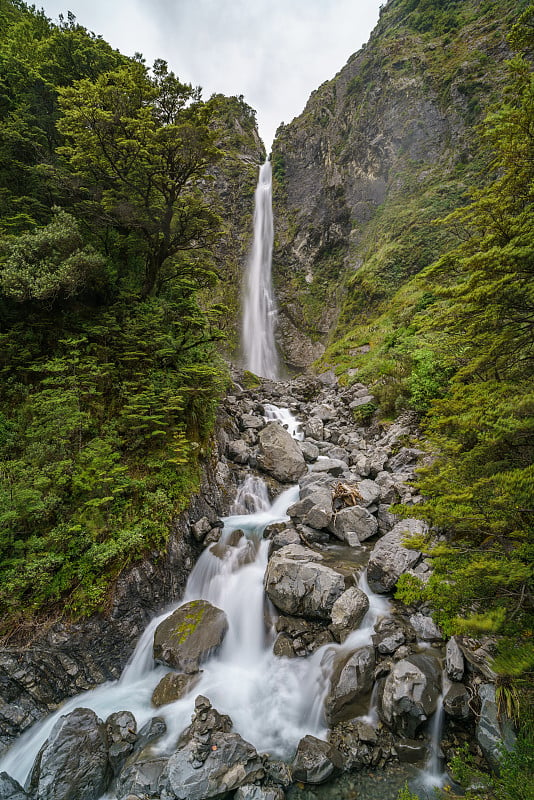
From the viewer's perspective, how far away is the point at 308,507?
834 cm

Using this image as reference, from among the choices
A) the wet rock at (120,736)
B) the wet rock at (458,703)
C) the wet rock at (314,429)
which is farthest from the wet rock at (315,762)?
the wet rock at (314,429)

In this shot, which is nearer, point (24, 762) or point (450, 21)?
point (24, 762)

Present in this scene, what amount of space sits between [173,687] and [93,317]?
27.7 feet

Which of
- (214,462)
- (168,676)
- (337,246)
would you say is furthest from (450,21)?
(168,676)

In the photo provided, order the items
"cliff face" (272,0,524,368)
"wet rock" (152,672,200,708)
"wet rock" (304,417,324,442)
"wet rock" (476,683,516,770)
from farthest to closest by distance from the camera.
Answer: "cliff face" (272,0,524,368), "wet rock" (304,417,324,442), "wet rock" (152,672,200,708), "wet rock" (476,683,516,770)

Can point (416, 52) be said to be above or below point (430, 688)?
above

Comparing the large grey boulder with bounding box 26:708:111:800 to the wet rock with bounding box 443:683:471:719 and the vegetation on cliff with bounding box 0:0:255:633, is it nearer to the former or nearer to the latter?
the vegetation on cliff with bounding box 0:0:255:633

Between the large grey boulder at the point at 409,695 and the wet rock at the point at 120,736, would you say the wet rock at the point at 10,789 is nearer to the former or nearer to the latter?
the wet rock at the point at 120,736

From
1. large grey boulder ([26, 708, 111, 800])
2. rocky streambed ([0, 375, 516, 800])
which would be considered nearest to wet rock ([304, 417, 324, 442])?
rocky streambed ([0, 375, 516, 800])

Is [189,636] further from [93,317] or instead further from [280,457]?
[93,317]

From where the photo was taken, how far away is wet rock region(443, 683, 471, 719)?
4.06 meters

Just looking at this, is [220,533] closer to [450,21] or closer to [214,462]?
[214,462]

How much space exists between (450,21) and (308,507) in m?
43.6

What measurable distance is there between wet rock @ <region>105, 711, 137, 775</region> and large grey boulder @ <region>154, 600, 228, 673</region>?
95 centimetres
